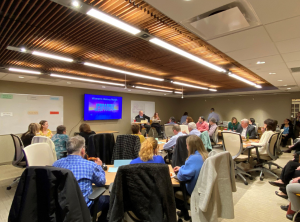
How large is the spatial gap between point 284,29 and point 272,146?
2.98 m

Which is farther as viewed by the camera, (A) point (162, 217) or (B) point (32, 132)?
(B) point (32, 132)

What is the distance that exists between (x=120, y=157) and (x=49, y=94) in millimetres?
5211

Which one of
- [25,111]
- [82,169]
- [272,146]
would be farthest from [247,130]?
[25,111]

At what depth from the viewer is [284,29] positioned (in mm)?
2309

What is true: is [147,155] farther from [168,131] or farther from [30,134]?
[168,131]

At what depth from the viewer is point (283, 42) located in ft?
9.02

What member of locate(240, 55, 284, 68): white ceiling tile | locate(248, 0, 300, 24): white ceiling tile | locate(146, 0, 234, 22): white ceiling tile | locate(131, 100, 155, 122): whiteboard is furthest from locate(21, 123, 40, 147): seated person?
locate(131, 100, 155, 122): whiteboard

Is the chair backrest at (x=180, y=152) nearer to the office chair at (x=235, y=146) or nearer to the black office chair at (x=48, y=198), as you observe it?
the office chair at (x=235, y=146)

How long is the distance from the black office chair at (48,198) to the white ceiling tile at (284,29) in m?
2.78

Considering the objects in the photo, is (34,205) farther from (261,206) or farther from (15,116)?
(15,116)

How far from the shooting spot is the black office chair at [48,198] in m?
1.38

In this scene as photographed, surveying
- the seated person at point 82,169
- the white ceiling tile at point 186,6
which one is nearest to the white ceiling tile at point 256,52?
the white ceiling tile at point 186,6

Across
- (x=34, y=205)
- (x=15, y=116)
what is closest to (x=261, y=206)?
(x=34, y=205)

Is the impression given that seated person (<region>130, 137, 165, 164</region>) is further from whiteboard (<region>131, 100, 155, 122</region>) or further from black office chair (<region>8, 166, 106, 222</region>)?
whiteboard (<region>131, 100, 155, 122</region>)
